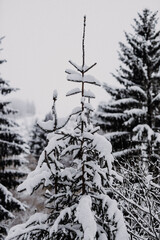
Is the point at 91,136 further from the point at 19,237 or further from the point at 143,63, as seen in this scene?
the point at 143,63

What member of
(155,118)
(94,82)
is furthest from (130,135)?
(94,82)

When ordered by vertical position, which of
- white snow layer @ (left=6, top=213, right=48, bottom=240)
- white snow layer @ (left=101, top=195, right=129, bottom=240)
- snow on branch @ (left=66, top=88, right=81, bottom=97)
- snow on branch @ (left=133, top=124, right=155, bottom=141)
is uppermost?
snow on branch @ (left=66, top=88, right=81, bottom=97)

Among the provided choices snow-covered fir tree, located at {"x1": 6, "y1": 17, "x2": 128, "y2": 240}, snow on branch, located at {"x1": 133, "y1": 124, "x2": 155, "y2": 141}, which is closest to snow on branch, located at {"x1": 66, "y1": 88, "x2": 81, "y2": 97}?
snow-covered fir tree, located at {"x1": 6, "y1": 17, "x2": 128, "y2": 240}

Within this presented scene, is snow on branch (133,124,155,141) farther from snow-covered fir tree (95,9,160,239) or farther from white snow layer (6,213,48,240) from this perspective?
white snow layer (6,213,48,240)

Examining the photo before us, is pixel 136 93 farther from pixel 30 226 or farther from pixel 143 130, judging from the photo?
pixel 30 226

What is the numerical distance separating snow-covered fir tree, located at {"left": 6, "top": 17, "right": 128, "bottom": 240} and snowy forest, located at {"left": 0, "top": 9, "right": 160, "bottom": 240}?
13mm

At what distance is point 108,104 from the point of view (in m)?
11.3

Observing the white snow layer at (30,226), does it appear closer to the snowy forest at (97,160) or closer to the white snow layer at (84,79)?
the snowy forest at (97,160)

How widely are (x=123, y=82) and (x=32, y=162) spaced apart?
94.0ft

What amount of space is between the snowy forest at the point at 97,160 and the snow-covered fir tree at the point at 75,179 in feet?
0.04

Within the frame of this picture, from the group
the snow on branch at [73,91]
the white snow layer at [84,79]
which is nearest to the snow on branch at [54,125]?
the snow on branch at [73,91]

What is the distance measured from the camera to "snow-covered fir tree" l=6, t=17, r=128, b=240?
9.54 feet

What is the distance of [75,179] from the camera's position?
319 cm

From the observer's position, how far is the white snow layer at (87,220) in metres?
2.42
